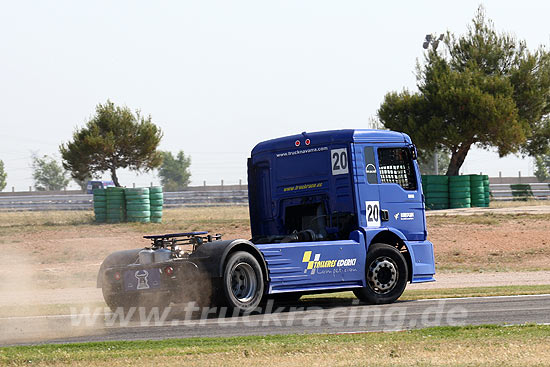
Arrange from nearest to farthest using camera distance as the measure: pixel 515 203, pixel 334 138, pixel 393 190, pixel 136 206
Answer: pixel 334 138
pixel 393 190
pixel 136 206
pixel 515 203

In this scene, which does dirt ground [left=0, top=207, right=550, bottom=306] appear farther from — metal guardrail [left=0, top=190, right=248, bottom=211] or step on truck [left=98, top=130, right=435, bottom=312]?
metal guardrail [left=0, top=190, right=248, bottom=211]

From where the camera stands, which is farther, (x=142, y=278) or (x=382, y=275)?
(x=382, y=275)

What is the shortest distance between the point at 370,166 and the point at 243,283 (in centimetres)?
330

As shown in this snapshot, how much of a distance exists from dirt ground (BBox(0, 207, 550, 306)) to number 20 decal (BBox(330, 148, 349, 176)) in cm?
551

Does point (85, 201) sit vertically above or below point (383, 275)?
above

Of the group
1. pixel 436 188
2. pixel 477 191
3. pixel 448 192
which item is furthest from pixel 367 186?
pixel 477 191

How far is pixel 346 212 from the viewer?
14953 millimetres

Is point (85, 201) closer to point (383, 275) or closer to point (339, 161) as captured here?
point (339, 161)

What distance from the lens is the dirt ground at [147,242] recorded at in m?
20.6

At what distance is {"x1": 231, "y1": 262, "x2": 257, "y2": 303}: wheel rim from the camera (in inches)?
522

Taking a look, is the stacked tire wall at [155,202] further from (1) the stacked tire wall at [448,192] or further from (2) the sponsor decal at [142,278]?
(2) the sponsor decal at [142,278]

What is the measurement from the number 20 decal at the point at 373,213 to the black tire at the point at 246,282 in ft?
8.18

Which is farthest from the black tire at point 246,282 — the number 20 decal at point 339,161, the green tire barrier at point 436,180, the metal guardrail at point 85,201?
the metal guardrail at point 85,201

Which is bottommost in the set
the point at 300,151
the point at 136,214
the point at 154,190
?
the point at 136,214
